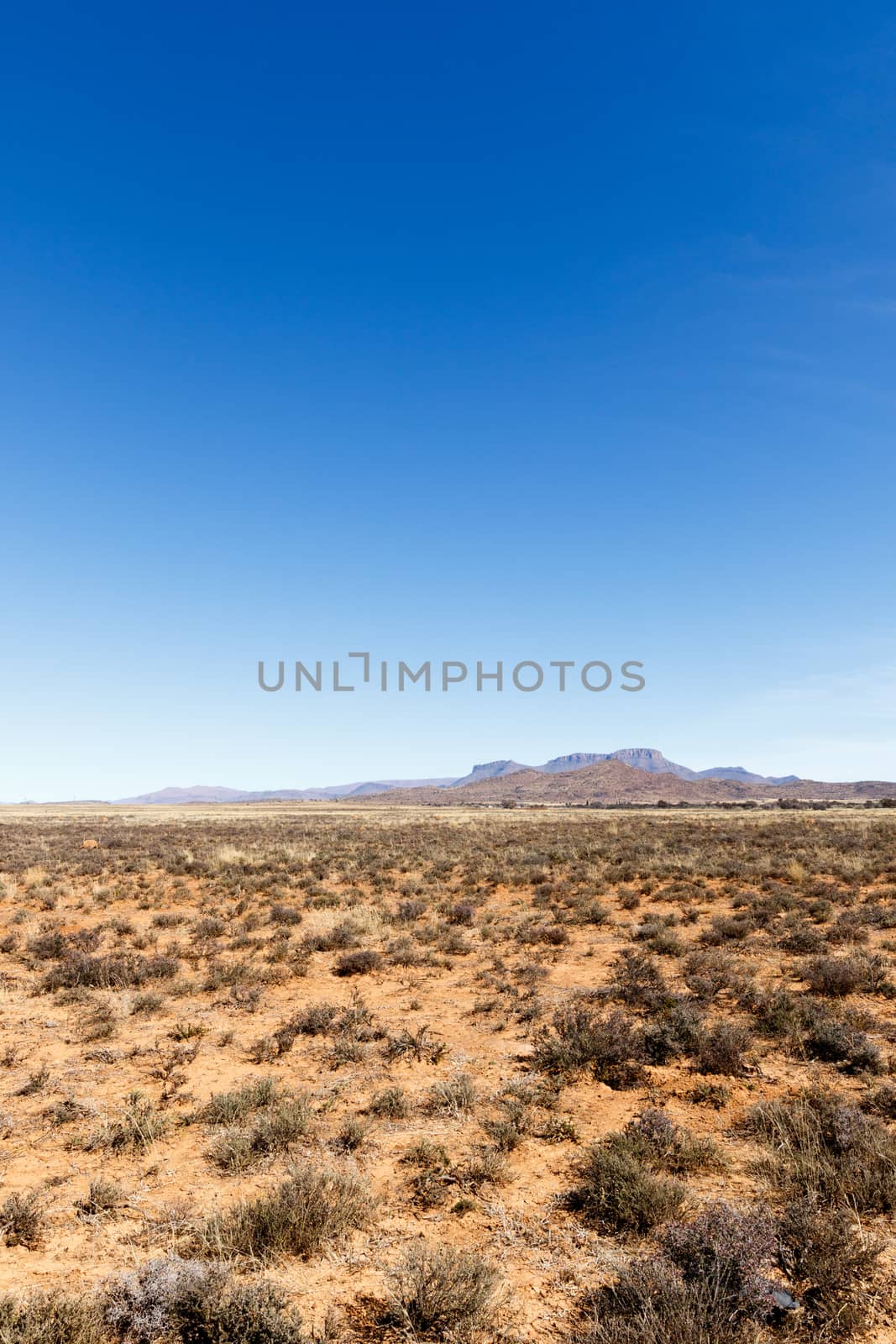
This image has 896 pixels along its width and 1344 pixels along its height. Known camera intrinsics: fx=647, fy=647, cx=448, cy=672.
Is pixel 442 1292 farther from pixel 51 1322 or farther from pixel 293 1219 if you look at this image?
pixel 51 1322

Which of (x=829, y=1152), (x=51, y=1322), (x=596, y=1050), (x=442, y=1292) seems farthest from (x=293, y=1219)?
(x=829, y=1152)

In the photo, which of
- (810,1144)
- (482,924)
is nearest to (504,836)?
(482,924)

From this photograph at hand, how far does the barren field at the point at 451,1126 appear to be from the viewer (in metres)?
4.13

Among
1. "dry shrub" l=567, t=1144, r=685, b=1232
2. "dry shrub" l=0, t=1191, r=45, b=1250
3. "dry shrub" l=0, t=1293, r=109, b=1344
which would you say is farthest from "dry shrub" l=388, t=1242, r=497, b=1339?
"dry shrub" l=0, t=1191, r=45, b=1250

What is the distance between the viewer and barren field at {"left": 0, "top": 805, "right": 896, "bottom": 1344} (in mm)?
4129

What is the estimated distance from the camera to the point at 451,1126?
6.80 metres

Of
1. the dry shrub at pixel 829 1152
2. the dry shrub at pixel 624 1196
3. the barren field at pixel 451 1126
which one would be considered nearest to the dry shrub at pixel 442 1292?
the barren field at pixel 451 1126

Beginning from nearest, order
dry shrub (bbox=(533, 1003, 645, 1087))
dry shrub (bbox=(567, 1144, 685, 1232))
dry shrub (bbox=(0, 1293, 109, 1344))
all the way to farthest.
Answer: dry shrub (bbox=(0, 1293, 109, 1344)) < dry shrub (bbox=(567, 1144, 685, 1232)) < dry shrub (bbox=(533, 1003, 645, 1087))

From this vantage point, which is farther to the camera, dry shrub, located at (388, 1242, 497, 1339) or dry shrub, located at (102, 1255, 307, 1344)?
dry shrub, located at (388, 1242, 497, 1339)

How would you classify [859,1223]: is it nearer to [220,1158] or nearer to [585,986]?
[220,1158]

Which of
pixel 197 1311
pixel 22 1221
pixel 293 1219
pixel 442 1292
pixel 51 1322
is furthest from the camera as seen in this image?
pixel 22 1221

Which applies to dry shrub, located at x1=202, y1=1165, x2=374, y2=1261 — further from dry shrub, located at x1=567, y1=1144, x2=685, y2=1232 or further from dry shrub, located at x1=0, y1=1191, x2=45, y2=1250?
dry shrub, located at x1=567, y1=1144, x2=685, y2=1232

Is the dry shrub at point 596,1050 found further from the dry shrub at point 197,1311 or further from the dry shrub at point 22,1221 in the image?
the dry shrub at point 22,1221

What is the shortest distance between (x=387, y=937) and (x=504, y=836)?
22983 mm
